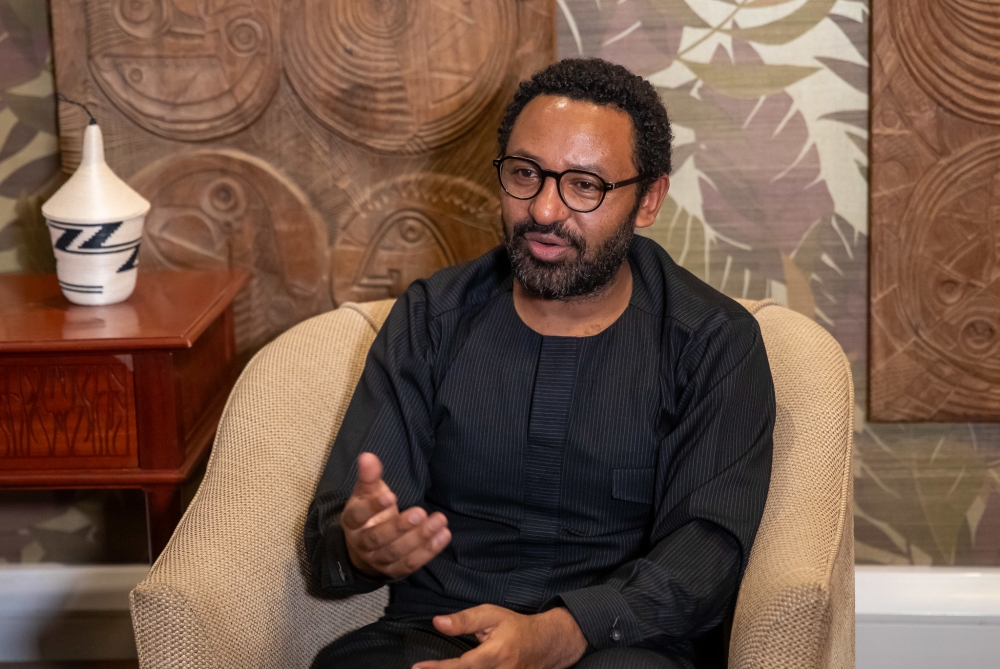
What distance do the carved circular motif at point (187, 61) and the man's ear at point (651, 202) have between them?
937 millimetres

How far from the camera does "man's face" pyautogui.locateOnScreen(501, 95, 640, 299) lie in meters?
1.69

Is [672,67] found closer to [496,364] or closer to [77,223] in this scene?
[496,364]

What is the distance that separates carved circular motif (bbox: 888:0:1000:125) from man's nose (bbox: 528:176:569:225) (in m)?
0.96

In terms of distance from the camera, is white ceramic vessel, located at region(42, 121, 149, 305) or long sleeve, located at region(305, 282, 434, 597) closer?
long sleeve, located at region(305, 282, 434, 597)

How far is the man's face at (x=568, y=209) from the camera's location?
1.69 metres

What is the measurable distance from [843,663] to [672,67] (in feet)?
4.15

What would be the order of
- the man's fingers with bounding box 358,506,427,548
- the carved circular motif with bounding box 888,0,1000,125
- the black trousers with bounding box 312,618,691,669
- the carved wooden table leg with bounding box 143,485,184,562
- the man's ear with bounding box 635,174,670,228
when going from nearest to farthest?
the man's fingers with bounding box 358,506,427,548 < the black trousers with bounding box 312,618,691,669 < the man's ear with bounding box 635,174,670,228 < the carved wooden table leg with bounding box 143,485,184,562 < the carved circular motif with bounding box 888,0,1000,125

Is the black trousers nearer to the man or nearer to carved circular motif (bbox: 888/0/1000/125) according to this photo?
the man

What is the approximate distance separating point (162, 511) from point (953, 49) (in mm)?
1855

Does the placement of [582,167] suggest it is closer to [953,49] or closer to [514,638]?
[514,638]

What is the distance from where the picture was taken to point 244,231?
2.38 meters

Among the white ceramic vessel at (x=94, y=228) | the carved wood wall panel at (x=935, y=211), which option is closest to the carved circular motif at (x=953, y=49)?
the carved wood wall panel at (x=935, y=211)

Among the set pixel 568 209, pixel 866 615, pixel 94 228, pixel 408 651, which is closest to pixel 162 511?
pixel 94 228

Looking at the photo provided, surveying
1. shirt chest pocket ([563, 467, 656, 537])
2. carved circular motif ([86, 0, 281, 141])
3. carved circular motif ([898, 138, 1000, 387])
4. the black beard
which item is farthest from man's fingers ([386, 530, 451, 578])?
carved circular motif ([898, 138, 1000, 387])
